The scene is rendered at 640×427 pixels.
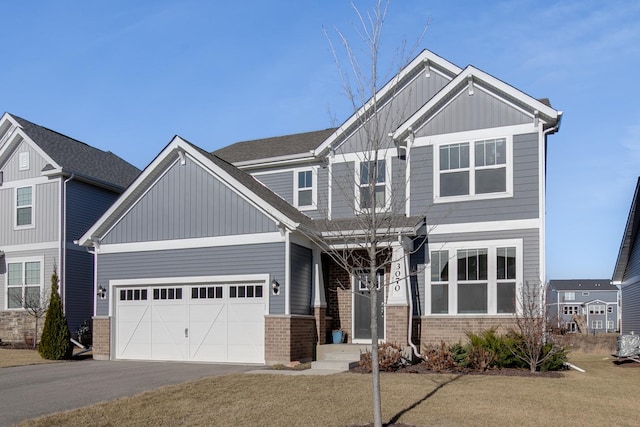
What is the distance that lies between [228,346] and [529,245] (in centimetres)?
876

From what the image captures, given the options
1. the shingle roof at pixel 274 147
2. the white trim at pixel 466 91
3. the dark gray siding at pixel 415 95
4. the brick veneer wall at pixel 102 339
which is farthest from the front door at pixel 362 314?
the brick veneer wall at pixel 102 339

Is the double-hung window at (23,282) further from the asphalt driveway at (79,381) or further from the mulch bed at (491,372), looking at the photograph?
the mulch bed at (491,372)

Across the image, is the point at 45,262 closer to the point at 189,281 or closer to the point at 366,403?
the point at 189,281

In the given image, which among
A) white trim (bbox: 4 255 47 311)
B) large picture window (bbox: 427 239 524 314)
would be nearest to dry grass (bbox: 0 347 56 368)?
white trim (bbox: 4 255 47 311)

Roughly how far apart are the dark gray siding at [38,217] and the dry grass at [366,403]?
13.8 m

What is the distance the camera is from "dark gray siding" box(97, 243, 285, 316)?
55.0 feet

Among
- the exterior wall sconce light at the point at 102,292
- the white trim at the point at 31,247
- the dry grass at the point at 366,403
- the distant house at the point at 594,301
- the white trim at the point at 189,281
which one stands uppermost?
the white trim at the point at 31,247

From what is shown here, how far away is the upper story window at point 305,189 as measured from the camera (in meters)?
19.7

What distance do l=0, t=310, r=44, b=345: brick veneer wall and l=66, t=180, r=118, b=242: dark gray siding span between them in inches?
141

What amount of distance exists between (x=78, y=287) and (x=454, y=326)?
50.1 ft

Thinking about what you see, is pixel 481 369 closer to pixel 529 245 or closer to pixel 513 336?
pixel 513 336

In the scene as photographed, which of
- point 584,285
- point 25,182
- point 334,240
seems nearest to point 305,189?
point 334,240

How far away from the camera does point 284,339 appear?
16.1 metres

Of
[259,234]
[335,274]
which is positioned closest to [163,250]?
[259,234]
